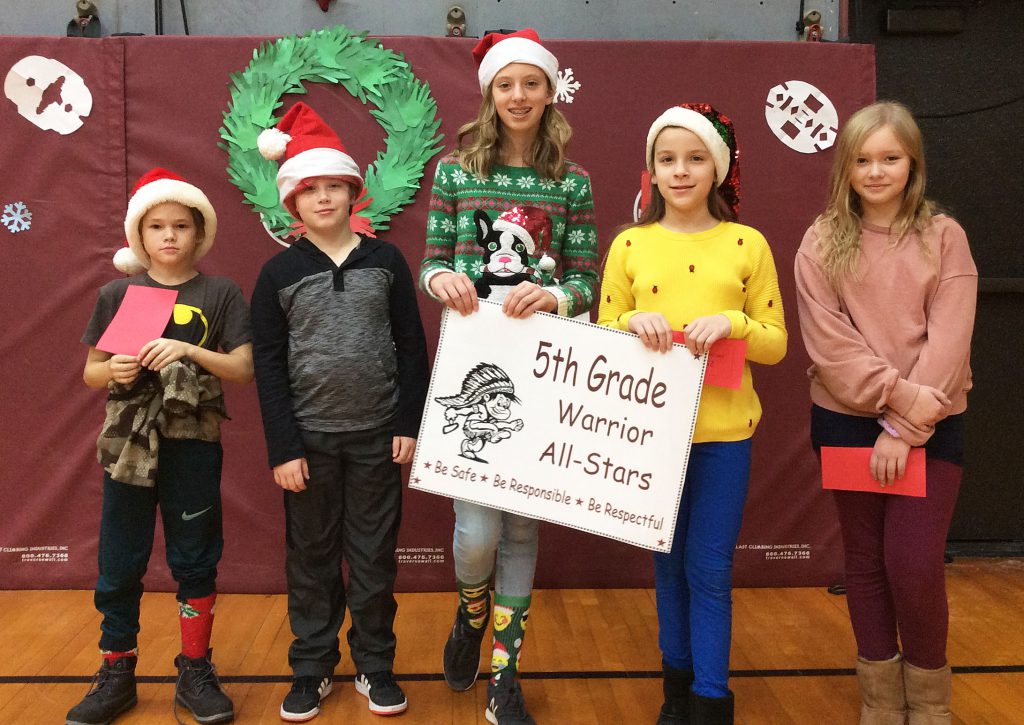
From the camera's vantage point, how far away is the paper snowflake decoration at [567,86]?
301 centimetres

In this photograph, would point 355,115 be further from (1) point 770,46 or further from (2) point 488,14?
(1) point 770,46

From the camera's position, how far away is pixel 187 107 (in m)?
2.98

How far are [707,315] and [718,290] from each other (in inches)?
2.4

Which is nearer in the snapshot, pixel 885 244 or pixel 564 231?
pixel 885 244

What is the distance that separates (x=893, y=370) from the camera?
75.5 inches

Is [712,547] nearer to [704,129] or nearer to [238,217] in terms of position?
[704,129]

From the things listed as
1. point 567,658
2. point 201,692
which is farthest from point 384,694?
point 567,658

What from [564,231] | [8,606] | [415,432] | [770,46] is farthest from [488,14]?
[8,606]

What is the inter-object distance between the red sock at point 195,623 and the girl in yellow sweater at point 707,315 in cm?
118

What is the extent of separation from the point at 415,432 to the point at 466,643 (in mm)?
578

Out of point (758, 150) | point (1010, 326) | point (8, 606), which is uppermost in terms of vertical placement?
point (758, 150)

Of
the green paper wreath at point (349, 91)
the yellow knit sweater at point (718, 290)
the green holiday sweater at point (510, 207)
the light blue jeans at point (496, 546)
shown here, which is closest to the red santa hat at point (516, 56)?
the green holiday sweater at point (510, 207)

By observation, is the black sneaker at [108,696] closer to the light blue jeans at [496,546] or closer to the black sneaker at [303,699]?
the black sneaker at [303,699]

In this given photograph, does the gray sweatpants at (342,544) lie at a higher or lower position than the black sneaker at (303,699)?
higher
